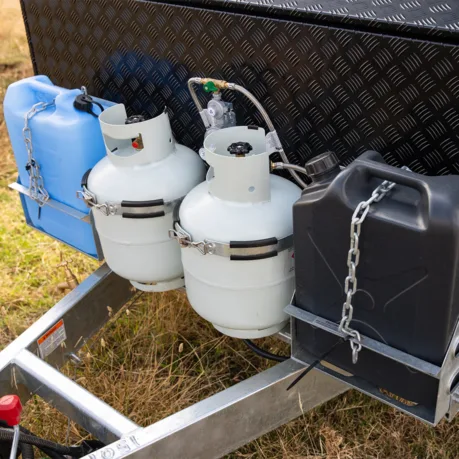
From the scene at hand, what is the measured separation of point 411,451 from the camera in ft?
7.55

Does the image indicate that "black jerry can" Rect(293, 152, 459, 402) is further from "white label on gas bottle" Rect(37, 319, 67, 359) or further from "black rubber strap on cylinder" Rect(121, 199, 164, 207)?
"white label on gas bottle" Rect(37, 319, 67, 359)

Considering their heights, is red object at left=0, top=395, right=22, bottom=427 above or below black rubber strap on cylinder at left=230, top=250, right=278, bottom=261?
below

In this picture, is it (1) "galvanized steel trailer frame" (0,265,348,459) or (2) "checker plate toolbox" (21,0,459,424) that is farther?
(1) "galvanized steel trailer frame" (0,265,348,459)

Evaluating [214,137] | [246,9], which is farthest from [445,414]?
[246,9]

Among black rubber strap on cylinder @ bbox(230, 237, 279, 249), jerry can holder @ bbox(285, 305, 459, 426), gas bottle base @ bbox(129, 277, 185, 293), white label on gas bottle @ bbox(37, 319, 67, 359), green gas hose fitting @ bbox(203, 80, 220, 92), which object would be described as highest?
green gas hose fitting @ bbox(203, 80, 220, 92)

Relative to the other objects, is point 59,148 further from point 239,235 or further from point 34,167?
point 239,235

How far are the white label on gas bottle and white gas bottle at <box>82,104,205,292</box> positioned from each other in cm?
32

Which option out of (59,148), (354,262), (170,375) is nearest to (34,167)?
(59,148)

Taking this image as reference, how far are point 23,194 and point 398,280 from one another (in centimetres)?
174

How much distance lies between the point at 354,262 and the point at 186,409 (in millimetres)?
681

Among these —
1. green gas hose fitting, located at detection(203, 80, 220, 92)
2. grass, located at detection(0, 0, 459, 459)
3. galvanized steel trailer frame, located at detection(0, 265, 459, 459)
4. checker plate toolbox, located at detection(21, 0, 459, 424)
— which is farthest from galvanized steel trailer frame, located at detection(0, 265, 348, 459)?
green gas hose fitting, located at detection(203, 80, 220, 92)

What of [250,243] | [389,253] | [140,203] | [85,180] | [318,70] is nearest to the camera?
[389,253]

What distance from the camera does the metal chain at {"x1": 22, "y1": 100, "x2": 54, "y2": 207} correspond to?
7.95 ft

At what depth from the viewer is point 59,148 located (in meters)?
2.38
